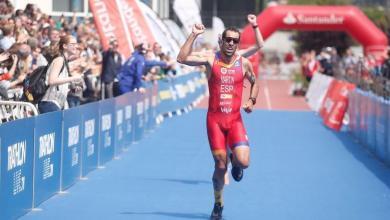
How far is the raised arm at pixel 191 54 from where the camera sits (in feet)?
36.8

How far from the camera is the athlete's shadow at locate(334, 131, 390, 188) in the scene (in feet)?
55.7

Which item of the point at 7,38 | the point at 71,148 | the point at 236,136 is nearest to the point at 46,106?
the point at 71,148

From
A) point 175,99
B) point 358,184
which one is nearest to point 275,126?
point 175,99

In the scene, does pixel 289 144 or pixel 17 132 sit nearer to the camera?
pixel 17 132

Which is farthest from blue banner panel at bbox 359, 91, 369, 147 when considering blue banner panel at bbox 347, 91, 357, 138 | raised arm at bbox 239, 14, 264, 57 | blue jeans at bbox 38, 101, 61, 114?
raised arm at bbox 239, 14, 264, 57

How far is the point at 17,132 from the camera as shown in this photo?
10906mm

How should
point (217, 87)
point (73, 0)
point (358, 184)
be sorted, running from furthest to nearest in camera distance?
point (73, 0), point (358, 184), point (217, 87)

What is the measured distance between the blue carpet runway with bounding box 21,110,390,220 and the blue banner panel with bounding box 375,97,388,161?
0.29 metres

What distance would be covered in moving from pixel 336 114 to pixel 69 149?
14297mm

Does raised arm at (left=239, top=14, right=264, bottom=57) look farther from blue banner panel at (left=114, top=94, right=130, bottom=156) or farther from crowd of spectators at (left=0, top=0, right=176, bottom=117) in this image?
blue banner panel at (left=114, top=94, right=130, bottom=156)

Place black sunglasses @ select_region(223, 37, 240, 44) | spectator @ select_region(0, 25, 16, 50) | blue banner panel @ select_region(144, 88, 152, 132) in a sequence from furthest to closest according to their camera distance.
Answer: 1. blue banner panel @ select_region(144, 88, 152, 132)
2. spectator @ select_region(0, 25, 16, 50)
3. black sunglasses @ select_region(223, 37, 240, 44)

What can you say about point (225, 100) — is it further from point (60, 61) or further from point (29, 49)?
point (29, 49)

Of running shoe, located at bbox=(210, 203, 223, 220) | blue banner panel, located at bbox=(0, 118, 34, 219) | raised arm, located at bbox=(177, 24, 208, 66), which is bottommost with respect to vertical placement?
running shoe, located at bbox=(210, 203, 223, 220)

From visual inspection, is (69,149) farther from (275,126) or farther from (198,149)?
(275,126)
